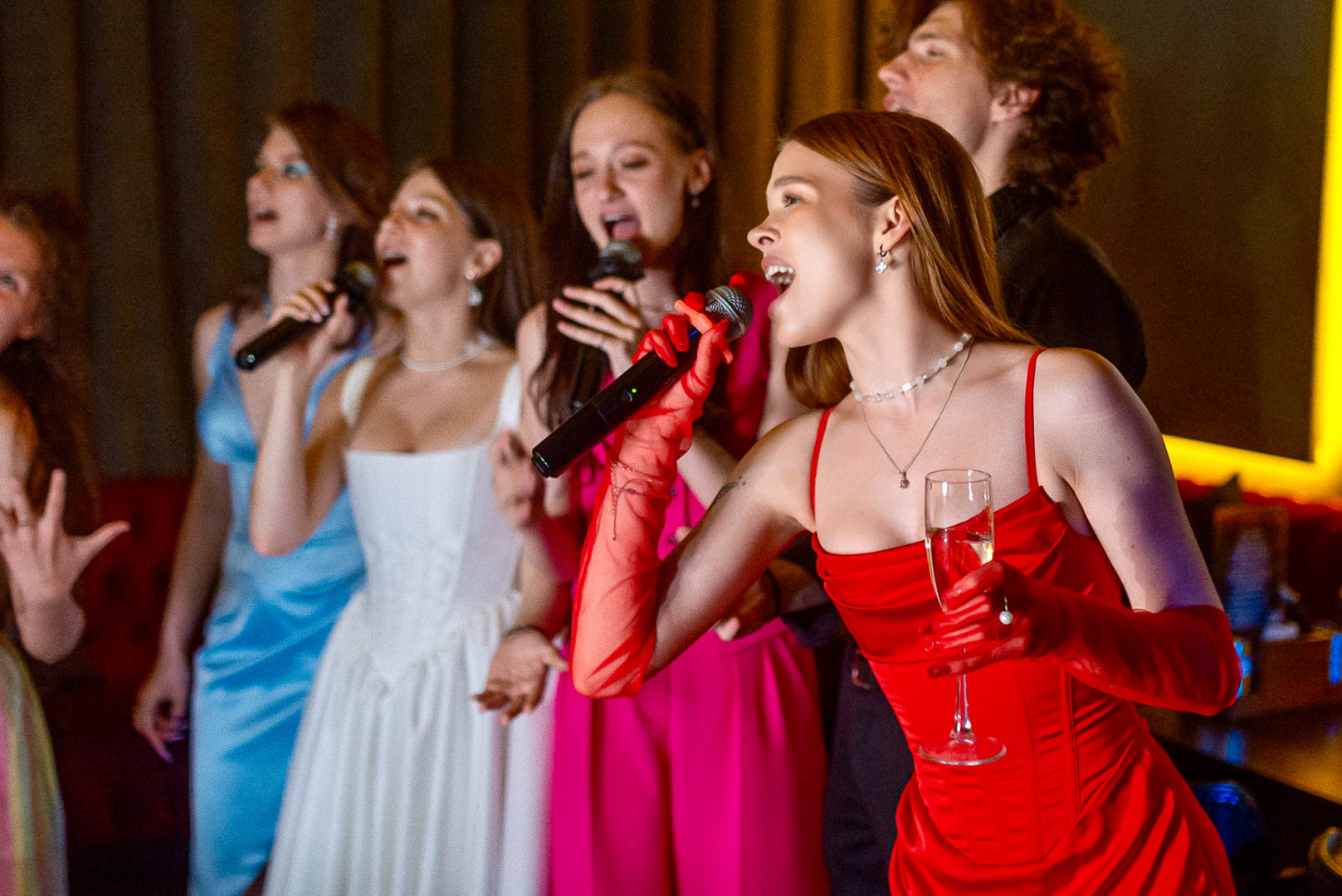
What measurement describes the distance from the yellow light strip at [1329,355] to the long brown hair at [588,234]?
6.83 ft

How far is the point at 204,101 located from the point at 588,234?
2167 mm

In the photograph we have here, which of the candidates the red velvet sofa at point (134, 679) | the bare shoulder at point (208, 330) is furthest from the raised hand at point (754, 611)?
the red velvet sofa at point (134, 679)

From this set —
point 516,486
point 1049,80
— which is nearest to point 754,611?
point 516,486

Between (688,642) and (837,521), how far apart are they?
0.25 meters

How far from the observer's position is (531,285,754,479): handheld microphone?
130 cm

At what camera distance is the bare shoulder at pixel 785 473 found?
1472mm

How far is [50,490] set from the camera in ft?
7.02

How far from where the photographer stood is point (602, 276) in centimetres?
202

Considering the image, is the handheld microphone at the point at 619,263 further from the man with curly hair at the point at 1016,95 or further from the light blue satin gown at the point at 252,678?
the light blue satin gown at the point at 252,678

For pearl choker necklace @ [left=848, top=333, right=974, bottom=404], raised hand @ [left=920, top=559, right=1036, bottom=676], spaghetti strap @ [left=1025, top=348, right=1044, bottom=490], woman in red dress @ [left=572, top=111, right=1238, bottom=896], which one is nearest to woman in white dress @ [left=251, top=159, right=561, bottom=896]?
woman in red dress @ [left=572, top=111, right=1238, bottom=896]

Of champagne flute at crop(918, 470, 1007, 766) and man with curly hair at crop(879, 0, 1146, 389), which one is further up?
man with curly hair at crop(879, 0, 1146, 389)

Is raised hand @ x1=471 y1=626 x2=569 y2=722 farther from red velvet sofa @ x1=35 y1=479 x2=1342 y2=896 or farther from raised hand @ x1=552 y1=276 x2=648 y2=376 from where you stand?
red velvet sofa @ x1=35 y1=479 x2=1342 y2=896

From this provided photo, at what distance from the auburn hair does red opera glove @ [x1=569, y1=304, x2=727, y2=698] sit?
786mm

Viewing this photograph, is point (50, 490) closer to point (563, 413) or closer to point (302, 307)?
point (302, 307)
